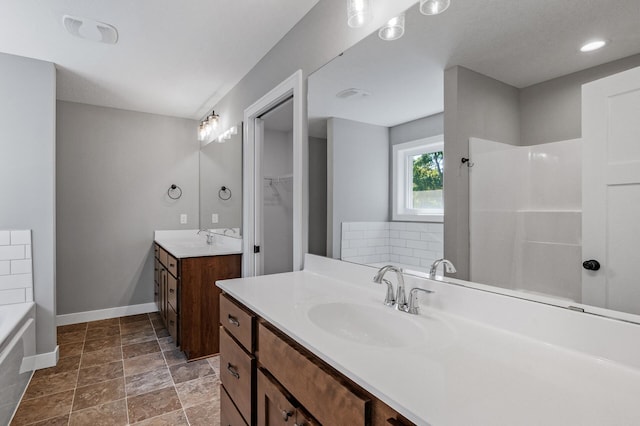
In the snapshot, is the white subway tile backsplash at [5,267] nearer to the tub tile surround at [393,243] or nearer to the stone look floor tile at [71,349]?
the stone look floor tile at [71,349]

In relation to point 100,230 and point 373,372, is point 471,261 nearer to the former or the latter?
point 373,372

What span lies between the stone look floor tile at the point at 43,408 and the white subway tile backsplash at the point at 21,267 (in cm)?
95

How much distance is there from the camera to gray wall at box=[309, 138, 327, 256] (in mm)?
1789

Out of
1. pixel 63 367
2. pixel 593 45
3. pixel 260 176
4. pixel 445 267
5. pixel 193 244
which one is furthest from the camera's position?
pixel 193 244

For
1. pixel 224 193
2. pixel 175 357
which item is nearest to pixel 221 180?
pixel 224 193

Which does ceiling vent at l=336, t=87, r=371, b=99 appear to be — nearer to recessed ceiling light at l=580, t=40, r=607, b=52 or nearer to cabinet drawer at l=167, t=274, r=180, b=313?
recessed ceiling light at l=580, t=40, r=607, b=52

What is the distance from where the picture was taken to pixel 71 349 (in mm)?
2783

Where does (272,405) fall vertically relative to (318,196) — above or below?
below

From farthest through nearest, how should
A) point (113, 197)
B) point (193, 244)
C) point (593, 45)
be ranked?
point (113, 197), point (193, 244), point (593, 45)

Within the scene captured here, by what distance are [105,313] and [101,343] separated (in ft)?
2.52

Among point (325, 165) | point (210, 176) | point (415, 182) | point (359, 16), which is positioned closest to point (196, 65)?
point (210, 176)

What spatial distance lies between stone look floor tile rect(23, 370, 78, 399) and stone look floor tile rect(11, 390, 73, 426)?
0.07m

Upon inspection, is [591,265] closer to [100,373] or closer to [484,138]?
[484,138]

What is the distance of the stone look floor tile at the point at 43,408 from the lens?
187cm
